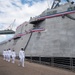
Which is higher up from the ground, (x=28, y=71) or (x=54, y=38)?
(x=54, y=38)

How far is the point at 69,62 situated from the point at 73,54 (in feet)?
5.08

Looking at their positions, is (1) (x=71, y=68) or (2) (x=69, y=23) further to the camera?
(2) (x=69, y=23)

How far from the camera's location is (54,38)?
37281 millimetres

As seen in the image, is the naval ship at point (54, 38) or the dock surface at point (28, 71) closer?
the dock surface at point (28, 71)

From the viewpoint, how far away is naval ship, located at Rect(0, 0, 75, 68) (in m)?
35.0

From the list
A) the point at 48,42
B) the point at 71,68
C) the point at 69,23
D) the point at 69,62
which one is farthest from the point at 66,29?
the point at 71,68

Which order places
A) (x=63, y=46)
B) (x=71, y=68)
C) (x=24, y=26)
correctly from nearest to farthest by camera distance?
(x=71, y=68) < (x=63, y=46) < (x=24, y=26)

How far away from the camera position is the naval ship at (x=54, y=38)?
1378 inches

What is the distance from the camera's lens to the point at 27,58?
136ft

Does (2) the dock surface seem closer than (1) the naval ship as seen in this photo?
Yes

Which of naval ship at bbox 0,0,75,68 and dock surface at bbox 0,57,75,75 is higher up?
naval ship at bbox 0,0,75,68

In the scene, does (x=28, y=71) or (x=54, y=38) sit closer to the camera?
(x=28, y=71)

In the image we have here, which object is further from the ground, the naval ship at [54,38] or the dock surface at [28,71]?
the naval ship at [54,38]

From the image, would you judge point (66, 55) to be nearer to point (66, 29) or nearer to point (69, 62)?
point (69, 62)
